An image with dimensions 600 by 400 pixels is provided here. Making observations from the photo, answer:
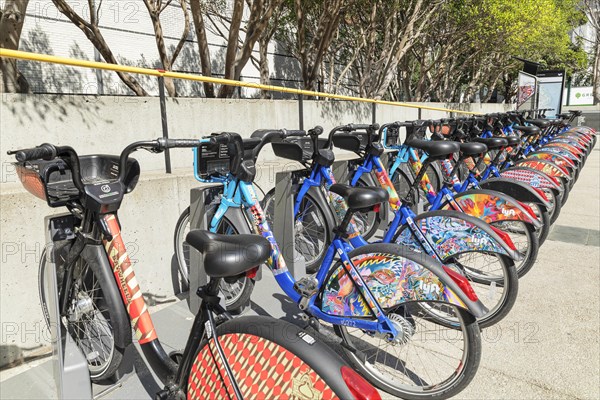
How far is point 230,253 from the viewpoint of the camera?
1385mm

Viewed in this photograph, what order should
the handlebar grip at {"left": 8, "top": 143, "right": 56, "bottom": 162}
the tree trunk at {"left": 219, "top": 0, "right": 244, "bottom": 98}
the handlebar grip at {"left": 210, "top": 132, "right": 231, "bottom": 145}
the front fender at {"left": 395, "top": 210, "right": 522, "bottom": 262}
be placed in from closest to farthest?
the handlebar grip at {"left": 8, "top": 143, "right": 56, "bottom": 162}
the handlebar grip at {"left": 210, "top": 132, "right": 231, "bottom": 145}
the front fender at {"left": 395, "top": 210, "right": 522, "bottom": 262}
the tree trunk at {"left": 219, "top": 0, "right": 244, "bottom": 98}

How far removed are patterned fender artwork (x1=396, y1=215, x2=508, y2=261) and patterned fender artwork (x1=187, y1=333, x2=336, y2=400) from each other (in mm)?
1855

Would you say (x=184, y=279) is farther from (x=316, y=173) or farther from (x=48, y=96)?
(x=48, y=96)

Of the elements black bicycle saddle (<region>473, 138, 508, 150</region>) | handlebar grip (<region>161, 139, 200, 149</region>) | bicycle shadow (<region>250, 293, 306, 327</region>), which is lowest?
bicycle shadow (<region>250, 293, 306, 327</region>)

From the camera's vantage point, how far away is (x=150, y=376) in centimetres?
246

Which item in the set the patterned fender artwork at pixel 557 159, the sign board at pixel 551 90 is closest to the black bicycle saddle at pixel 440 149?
the patterned fender artwork at pixel 557 159

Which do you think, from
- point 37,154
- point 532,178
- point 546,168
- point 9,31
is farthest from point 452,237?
point 9,31

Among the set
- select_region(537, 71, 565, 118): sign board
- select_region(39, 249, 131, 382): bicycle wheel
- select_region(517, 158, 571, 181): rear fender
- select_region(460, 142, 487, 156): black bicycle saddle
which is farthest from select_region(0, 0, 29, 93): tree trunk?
select_region(537, 71, 565, 118): sign board

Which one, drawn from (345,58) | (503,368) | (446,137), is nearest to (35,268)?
(503,368)

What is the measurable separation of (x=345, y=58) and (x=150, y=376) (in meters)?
20.7

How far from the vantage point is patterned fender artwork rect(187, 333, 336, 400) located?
4.42ft

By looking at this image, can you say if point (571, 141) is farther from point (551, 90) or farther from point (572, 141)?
point (551, 90)

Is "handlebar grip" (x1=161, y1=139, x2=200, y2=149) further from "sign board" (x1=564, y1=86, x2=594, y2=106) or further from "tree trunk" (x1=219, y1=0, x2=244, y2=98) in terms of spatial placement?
"sign board" (x1=564, y1=86, x2=594, y2=106)

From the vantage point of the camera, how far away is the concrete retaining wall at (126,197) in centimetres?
252
